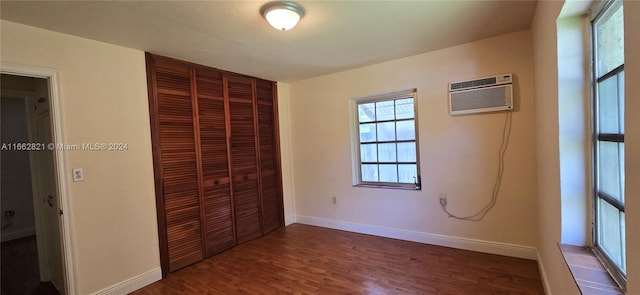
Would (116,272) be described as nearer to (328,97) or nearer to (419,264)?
(419,264)

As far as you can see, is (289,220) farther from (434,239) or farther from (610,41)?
(610,41)

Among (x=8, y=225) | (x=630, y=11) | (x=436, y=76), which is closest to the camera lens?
(x=630, y=11)

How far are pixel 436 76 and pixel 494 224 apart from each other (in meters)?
1.68

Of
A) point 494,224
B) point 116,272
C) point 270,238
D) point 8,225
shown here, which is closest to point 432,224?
point 494,224

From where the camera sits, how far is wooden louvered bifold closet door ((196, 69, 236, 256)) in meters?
3.11

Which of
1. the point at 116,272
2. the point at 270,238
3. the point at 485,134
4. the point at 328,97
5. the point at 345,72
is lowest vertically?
the point at 270,238

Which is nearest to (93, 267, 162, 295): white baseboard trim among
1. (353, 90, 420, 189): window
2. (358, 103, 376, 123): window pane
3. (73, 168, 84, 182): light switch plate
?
(73, 168, 84, 182): light switch plate

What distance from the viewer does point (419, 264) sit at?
8.79ft

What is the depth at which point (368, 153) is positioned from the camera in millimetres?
3725

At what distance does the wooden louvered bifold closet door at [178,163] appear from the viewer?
2744 mm

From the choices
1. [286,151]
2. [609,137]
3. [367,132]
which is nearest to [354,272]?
[367,132]

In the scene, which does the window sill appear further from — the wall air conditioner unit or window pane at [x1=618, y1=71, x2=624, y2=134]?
the wall air conditioner unit

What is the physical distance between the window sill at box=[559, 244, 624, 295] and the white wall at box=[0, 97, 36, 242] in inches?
242

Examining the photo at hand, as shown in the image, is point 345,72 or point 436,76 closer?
point 436,76
